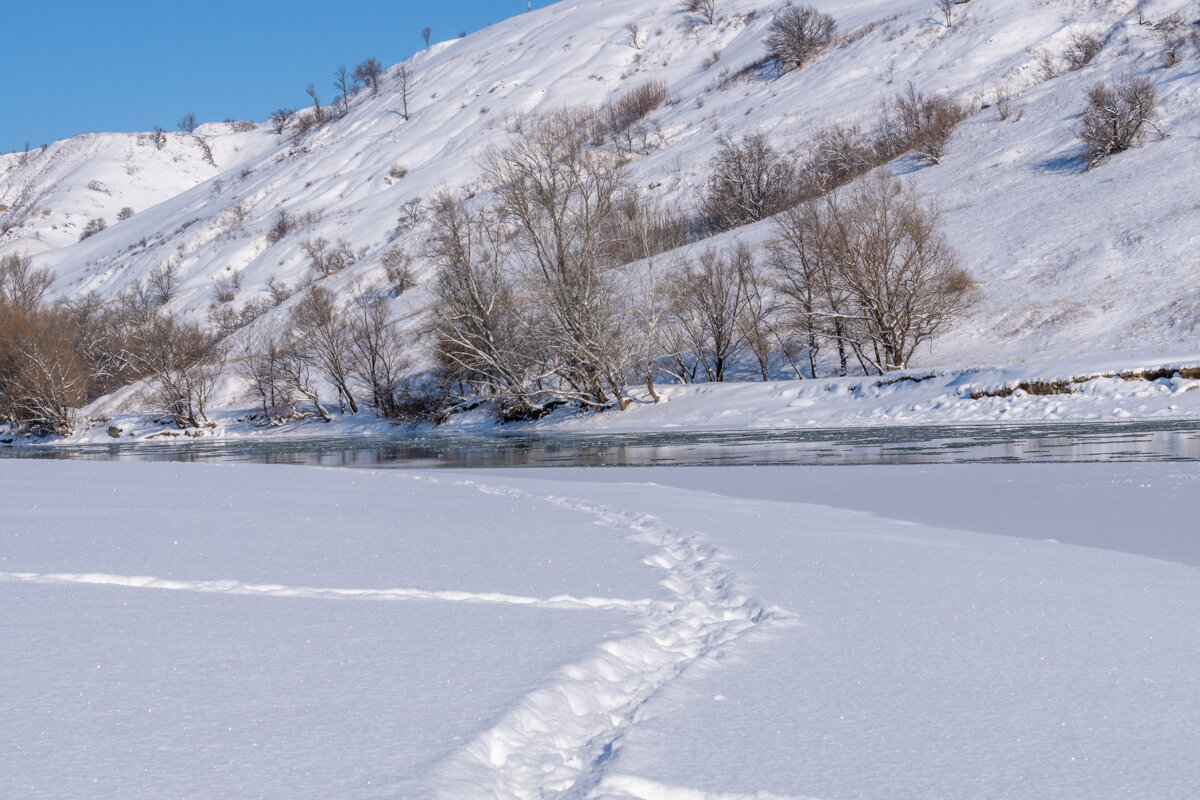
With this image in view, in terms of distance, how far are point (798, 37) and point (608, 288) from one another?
55.3 m

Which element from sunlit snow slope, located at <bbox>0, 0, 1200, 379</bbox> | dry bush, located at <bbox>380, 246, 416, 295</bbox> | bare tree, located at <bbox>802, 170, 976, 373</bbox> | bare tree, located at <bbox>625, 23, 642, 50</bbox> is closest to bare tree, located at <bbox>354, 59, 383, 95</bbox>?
sunlit snow slope, located at <bbox>0, 0, 1200, 379</bbox>

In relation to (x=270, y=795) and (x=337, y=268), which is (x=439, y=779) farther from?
(x=337, y=268)

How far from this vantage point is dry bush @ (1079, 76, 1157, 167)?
1743 inches

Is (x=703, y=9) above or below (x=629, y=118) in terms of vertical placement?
above

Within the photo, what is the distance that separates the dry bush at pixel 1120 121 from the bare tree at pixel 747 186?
16115 mm

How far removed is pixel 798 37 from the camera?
249 ft

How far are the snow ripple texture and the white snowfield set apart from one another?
1cm

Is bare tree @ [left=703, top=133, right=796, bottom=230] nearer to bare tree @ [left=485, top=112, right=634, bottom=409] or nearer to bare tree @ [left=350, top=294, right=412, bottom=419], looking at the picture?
bare tree @ [left=350, top=294, right=412, bottom=419]

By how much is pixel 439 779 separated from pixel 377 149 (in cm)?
9879

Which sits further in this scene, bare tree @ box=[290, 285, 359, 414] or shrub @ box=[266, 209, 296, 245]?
shrub @ box=[266, 209, 296, 245]

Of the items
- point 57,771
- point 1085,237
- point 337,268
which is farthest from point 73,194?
point 57,771

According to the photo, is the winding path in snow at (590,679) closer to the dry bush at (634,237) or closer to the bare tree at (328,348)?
the dry bush at (634,237)

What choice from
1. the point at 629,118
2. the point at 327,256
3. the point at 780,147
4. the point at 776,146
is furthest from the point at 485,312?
the point at 629,118

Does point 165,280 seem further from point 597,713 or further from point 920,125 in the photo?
point 597,713
